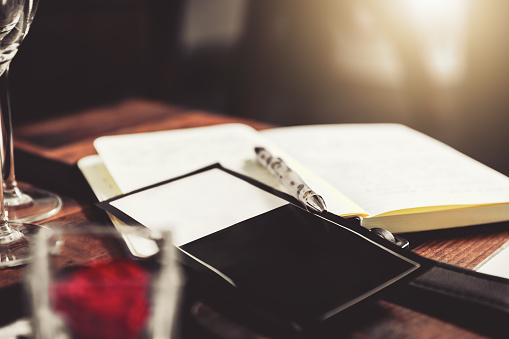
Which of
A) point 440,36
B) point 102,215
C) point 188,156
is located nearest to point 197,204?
point 102,215

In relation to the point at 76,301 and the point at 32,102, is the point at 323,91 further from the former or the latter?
the point at 76,301

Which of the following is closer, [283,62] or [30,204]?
[30,204]

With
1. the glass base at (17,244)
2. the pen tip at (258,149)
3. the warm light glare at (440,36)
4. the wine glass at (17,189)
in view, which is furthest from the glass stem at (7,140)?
the warm light glare at (440,36)

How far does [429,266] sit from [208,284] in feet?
0.56

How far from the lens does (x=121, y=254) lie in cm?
48

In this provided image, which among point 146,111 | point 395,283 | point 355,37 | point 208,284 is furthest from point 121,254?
point 355,37

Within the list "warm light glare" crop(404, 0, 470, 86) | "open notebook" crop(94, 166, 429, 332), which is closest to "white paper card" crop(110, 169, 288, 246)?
"open notebook" crop(94, 166, 429, 332)

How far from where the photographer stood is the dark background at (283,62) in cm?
116

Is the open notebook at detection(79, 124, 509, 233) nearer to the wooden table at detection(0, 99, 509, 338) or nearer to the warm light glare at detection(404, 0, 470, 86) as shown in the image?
the wooden table at detection(0, 99, 509, 338)

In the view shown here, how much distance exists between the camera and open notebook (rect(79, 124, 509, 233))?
56cm

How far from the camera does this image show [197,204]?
0.54 m

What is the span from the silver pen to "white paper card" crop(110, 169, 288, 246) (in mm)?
26

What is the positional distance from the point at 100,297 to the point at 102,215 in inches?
10.5

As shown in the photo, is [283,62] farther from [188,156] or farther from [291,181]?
[291,181]
